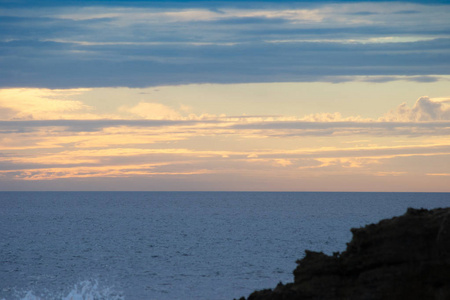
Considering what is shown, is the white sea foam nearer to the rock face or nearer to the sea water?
the sea water

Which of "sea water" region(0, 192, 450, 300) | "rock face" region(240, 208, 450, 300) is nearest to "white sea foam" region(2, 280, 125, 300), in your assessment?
"sea water" region(0, 192, 450, 300)

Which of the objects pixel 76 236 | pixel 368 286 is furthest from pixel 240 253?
pixel 368 286

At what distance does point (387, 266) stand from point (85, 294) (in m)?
26.4

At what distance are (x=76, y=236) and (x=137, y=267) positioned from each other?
36.6m

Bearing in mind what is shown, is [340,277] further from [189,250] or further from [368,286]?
[189,250]

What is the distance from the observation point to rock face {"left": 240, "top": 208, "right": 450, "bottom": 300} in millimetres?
17078

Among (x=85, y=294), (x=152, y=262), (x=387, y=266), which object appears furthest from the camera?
(x=152, y=262)

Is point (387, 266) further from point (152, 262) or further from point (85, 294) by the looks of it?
point (152, 262)

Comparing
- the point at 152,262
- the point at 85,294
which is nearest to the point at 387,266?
the point at 85,294

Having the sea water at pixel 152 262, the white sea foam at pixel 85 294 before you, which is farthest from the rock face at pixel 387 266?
the white sea foam at pixel 85 294

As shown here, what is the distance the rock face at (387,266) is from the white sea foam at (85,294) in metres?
20.3

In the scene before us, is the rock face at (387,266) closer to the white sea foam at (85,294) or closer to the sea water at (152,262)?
the sea water at (152,262)

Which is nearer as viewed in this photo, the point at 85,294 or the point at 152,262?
the point at 85,294

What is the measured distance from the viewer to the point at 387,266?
17906mm
